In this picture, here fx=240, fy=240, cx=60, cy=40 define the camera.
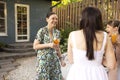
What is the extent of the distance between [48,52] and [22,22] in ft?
30.3

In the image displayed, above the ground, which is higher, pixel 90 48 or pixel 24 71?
Result: pixel 90 48

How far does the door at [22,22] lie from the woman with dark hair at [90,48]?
10351 mm

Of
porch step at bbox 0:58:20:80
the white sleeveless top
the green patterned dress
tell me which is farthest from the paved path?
the white sleeveless top

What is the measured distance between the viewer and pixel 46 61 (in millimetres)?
3908

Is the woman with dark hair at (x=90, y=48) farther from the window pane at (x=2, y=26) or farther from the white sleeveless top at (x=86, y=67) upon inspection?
the window pane at (x=2, y=26)

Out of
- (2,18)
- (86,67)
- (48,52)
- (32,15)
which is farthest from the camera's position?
(32,15)

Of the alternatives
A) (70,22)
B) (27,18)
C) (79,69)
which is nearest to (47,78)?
(79,69)

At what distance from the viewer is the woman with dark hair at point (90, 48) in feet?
7.76

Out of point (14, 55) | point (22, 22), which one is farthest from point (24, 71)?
point (22, 22)

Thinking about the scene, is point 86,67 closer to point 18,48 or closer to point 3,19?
point 18,48

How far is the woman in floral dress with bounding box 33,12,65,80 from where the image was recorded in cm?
379

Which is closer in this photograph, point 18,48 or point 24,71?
point 24,71

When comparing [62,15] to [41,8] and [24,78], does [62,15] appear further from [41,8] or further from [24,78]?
[24,78]

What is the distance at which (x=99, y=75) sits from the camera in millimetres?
2516
